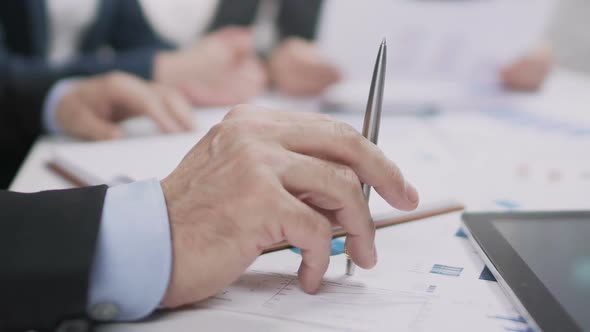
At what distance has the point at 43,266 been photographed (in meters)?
0.34

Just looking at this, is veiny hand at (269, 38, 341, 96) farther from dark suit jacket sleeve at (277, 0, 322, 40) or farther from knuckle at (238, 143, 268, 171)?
knuckle at (238, 143, 268, 171)

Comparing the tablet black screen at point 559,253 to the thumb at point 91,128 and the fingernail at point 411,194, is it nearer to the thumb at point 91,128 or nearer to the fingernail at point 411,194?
the fingernail at point 411,194

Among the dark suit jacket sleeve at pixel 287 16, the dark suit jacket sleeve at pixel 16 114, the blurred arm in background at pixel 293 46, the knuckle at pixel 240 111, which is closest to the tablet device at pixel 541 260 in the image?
the knuckle at pixel 240 111

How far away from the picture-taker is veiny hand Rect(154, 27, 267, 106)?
0.97m

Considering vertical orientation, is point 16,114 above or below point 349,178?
below

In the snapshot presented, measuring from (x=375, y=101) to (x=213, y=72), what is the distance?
65 centimetres

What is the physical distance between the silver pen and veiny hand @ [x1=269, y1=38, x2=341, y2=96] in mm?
615

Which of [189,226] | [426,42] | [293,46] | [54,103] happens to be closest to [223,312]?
[189,226]

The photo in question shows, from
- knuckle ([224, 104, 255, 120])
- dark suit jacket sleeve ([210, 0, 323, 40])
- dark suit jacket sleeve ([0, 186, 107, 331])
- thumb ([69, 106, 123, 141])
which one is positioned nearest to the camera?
dark suit jacket sleeve ([0, 186, 107, 331])

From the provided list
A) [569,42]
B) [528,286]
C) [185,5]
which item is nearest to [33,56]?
[185,5]

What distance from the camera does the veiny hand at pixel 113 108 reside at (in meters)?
0.77

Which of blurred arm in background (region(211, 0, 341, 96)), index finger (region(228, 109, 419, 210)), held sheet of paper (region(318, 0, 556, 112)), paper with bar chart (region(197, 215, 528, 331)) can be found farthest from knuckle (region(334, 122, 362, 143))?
blurred arm in background (region(211, 0, 341, 96))

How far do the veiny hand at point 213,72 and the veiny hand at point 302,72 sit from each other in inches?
2.2

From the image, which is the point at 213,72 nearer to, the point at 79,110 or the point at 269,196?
the point at 79,110
